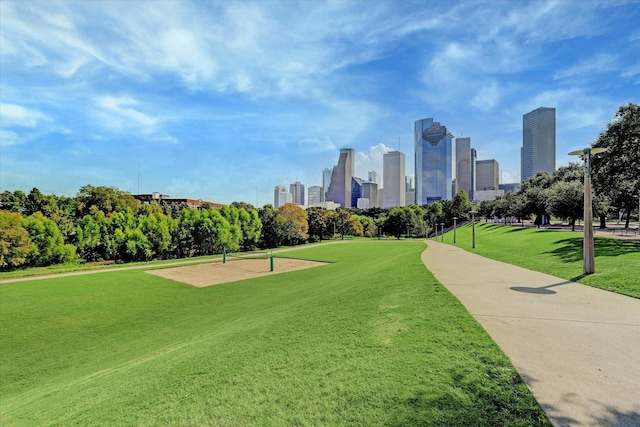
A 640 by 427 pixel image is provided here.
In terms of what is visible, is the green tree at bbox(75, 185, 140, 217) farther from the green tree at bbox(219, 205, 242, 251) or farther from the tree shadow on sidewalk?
the tree shadow on sidewalk

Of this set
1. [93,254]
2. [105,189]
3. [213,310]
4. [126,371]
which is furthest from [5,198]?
[126,371]

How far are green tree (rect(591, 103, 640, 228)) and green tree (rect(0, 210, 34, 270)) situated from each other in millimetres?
57390

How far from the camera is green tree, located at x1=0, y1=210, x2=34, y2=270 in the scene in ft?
112

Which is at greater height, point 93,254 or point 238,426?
point 238,426

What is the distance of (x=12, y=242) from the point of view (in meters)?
35.0

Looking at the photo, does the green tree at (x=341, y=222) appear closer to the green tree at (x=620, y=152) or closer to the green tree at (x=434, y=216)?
the green tree at (x=434, y=216)

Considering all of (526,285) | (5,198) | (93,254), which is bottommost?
(93,254)

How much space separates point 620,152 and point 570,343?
2850cm

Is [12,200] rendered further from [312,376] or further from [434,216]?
[434,216]

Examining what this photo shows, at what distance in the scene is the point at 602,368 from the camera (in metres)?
4.96

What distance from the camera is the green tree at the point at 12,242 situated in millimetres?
34188

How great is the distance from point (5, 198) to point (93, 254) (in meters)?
20.7

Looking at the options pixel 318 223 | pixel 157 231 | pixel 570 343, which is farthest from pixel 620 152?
pixel 318 223

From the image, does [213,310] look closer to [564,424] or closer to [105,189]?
[564,424]
